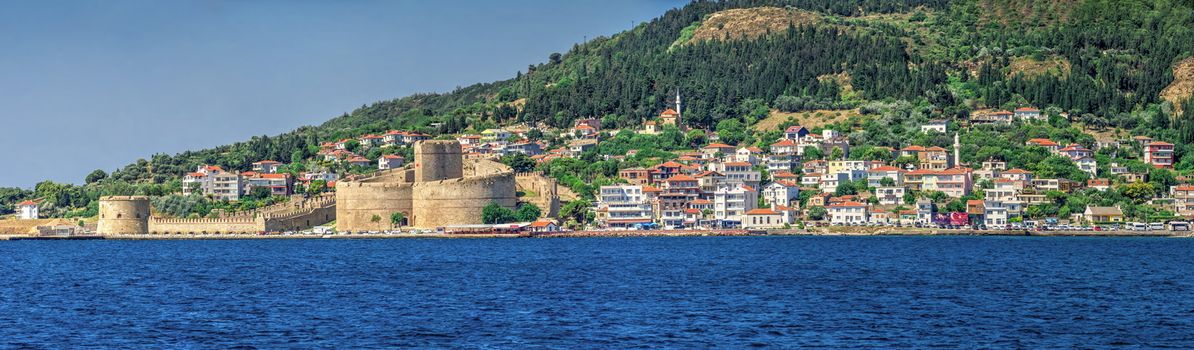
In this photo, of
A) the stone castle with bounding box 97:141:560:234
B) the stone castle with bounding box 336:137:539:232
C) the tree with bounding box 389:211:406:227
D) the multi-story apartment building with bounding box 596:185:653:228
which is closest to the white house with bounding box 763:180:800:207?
the multi-story apartment building with bounding box 596:185:653:228

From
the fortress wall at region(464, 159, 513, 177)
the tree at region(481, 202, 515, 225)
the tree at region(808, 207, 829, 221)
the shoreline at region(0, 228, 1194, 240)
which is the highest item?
the fortress wall at region(464, 159, 513, 177)

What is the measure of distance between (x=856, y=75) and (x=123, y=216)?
49312mm

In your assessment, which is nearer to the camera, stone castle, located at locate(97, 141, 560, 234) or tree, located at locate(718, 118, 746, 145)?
stone castle, located at locate(97, 141, 560, 234)

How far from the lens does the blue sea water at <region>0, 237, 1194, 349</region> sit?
31391mm

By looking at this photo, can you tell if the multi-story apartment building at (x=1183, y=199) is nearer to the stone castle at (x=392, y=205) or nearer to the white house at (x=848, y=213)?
the white house at (x=848, y=213)

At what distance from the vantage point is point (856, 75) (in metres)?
110

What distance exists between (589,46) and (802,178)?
5890cm

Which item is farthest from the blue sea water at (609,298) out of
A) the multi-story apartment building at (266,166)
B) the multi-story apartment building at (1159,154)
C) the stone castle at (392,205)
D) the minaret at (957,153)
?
the multi-story apartment building at (266,166)

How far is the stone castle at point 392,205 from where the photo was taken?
77.5m

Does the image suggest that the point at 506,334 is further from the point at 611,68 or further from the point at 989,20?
the point at 989,20

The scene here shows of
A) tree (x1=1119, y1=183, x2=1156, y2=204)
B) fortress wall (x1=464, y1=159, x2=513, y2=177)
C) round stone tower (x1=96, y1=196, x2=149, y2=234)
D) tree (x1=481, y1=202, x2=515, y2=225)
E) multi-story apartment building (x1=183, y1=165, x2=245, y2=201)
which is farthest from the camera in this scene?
multi-story apartment building (x1=183, y1=165, x2=245, y2=201)

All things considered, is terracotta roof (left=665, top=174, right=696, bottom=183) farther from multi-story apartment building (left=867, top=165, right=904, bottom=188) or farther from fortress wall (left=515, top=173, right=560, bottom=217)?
multi-story apartment building (left=867, top=165, right=904, bottom=188)

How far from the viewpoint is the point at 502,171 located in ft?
272

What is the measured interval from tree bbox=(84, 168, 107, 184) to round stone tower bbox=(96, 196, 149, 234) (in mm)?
25287
